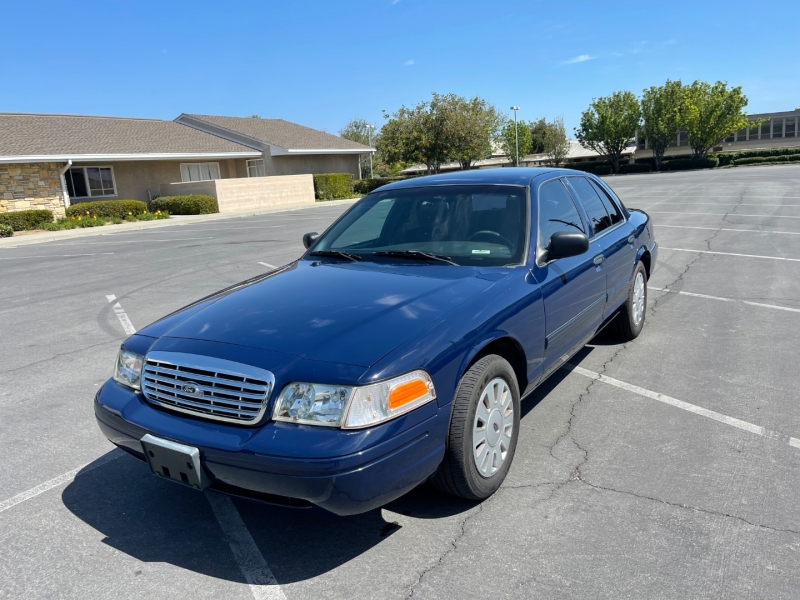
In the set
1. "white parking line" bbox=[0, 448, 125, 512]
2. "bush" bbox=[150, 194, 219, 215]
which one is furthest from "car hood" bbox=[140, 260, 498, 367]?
"bush" bbox=[150, 194, 219, 215]

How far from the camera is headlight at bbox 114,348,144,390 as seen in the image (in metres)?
3.27

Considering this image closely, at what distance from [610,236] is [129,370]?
3.91 meters

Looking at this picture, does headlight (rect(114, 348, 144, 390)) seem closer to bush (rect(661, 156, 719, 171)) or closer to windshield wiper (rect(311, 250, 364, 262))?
windshield wiper (rect(311, 250, 364, 262))

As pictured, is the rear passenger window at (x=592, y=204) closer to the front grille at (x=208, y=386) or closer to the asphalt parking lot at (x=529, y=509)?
the asphalt parking lot at (x=529, y=509)

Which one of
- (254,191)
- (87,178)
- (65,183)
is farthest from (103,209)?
(254,191)

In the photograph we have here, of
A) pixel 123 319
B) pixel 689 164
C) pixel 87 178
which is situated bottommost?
pixel 689 164

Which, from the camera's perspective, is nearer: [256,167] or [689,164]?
[256,167]

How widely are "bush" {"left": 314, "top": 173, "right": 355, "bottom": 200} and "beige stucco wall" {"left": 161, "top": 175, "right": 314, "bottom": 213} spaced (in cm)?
107

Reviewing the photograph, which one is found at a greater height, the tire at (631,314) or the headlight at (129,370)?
the headlight at (129,370)

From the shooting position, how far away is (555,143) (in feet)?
282

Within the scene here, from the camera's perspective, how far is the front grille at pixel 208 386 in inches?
109

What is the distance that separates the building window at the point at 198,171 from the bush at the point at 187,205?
4.33 meters

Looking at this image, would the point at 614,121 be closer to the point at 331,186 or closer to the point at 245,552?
the point at 331,186

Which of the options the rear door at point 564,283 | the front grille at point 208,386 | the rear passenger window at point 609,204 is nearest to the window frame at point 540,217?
the rear door at point 564,283
